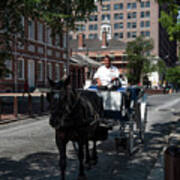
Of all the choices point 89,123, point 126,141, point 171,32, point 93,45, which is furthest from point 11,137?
point 93,45

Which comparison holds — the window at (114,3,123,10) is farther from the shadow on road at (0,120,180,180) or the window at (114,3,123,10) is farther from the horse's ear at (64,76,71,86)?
the horse's ear at (64,76,71,86)

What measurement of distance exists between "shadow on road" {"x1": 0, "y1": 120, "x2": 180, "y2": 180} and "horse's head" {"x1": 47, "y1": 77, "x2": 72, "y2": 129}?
1558mm

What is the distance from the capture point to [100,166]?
5.97 meters

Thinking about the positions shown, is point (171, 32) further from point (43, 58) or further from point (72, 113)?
point (43, 58)

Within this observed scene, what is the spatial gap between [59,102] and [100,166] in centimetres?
242

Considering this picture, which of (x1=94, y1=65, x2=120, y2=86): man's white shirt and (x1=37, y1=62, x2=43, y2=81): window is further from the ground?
(x1=37, y1=62, x2=43, y2=81): window

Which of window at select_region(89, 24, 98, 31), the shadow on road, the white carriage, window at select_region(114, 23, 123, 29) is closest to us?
the shadow on road

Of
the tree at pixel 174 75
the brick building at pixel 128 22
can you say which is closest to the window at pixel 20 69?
the tree at pixel 174 75

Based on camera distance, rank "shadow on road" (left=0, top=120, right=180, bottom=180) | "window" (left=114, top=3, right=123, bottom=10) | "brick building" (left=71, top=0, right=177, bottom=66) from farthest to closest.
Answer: "window" (left=114, top=3, right=123, bottom=10) → "brick building" (left=71, top=0, right=177, bottom=66) → "shadow on road" (left=0, top=120, right=180, bottom=180)

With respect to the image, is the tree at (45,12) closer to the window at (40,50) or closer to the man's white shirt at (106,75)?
the man's white shirt at (106,75)

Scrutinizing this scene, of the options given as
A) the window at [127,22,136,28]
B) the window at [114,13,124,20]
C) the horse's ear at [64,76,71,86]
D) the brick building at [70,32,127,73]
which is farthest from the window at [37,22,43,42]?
the window at [114,13,124,20]

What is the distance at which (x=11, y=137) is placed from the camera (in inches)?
365

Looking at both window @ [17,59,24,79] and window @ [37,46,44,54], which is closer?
window @ [17,59,24,79]

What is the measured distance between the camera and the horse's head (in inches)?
162
